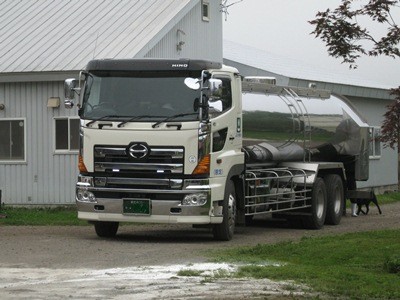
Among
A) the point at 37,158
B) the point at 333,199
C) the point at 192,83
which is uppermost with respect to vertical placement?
the point at 192,83

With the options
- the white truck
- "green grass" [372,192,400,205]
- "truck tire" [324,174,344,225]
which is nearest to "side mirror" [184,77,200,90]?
the white truck

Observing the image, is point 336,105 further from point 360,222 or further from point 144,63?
point 144,63

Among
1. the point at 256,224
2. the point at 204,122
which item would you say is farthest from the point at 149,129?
the point at 256,224

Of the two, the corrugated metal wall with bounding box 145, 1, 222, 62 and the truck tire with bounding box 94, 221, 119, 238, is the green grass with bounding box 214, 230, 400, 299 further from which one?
the corrugated metal wall with bounding box 145, 1, 222, 62

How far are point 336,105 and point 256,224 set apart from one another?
3524mm

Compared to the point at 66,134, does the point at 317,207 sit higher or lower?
lower

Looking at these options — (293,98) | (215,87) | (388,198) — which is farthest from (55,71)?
(388,198)

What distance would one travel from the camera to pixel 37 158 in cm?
2834

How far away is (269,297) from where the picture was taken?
1180cm

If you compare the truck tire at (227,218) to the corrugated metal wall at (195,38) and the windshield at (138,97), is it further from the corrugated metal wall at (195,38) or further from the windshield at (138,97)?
the corrugated metal wall at (195,38)

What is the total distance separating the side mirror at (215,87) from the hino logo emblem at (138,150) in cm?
144

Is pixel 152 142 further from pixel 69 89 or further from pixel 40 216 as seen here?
pixel 40 216

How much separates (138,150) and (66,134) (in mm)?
9953

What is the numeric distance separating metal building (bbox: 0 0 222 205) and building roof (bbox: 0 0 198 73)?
26 millimetres
